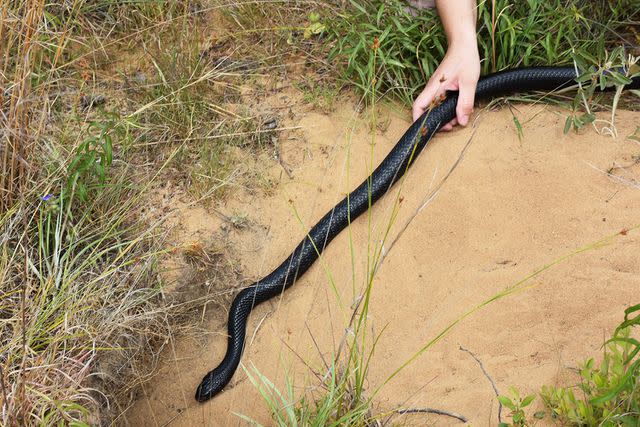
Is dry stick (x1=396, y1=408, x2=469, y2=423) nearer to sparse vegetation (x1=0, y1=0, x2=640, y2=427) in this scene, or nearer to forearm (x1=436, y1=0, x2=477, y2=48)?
sparse vegetation (x1=0, y1=0, x2=640, y2=427)

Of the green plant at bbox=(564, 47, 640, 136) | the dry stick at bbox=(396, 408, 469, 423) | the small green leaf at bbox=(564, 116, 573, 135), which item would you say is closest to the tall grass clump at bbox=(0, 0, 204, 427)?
the dry stick at bbox=(396, 408, 469, 423)

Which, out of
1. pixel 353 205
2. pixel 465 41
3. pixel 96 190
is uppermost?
pixel 465 41

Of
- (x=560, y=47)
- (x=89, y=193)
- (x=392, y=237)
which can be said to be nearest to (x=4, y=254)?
(x=89, y=193)

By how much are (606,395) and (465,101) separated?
5.98ft

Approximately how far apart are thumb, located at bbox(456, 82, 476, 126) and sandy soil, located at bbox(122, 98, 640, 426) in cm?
8

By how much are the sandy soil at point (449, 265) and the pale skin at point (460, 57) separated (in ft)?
0.53

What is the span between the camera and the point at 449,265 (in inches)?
111

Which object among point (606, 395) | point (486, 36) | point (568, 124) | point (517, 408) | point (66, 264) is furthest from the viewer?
point (486, 36)

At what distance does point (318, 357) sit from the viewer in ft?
8.74

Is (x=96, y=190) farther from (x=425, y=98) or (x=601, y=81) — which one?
(x=601, y=81)

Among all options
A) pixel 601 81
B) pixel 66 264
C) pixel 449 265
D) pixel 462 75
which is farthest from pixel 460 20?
pixel 66 264

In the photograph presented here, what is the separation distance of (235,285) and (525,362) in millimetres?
1339

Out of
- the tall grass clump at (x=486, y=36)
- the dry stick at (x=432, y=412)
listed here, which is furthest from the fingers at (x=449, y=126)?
the dry stick at (x=432, y=412)

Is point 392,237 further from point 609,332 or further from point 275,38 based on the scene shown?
point 275,38
